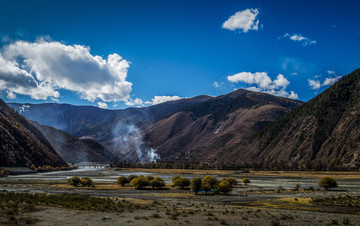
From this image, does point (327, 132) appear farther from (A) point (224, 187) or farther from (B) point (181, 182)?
(A) point (224, 187)

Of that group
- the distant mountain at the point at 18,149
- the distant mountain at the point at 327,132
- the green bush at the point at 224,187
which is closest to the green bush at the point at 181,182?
the green bush at the point at 224,187

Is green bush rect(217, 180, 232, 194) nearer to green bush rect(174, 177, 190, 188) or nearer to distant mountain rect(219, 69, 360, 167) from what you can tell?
green bush rect(174, 177, 190, 188)

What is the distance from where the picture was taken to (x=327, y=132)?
164875 millimetres

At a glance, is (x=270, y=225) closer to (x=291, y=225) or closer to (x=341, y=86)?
(x=291, y=225)

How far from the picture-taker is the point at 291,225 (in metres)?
26.4

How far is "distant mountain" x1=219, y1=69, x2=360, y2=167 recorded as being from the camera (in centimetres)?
14425

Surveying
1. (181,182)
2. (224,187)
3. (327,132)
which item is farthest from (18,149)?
(327,132)

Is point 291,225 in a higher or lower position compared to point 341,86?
lower

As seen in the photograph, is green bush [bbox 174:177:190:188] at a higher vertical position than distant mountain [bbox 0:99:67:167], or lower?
lower

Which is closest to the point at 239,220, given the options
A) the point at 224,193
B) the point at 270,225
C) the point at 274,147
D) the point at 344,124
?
the point at 270,225

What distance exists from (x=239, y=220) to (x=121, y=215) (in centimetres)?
1360

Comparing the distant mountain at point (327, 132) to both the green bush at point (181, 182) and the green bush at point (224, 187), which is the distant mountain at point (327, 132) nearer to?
the green bush at point (181, 182)

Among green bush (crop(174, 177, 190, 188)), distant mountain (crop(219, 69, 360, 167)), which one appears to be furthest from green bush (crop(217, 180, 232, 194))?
distant mountain (crop(219, 69, 360, 167))

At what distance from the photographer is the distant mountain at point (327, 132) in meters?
→ 144
